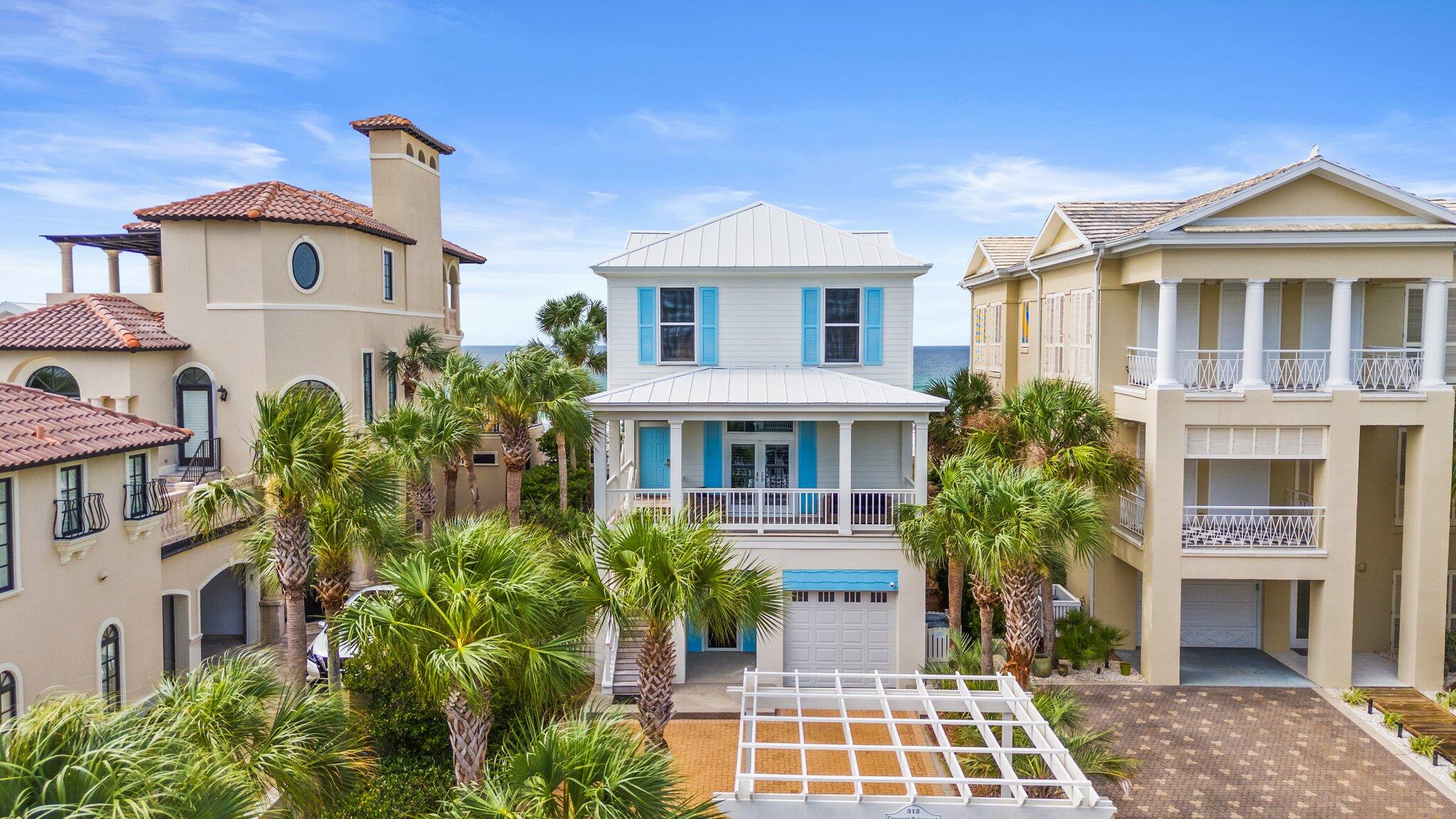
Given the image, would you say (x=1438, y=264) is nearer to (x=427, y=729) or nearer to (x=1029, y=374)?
(x=1029, y=374)

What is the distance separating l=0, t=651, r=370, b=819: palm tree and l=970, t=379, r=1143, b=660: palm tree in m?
13.3

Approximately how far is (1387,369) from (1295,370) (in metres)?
1.73

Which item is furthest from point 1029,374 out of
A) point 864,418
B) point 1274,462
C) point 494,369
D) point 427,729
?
point 427,729

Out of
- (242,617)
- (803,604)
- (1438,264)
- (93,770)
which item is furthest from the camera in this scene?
(242,617)

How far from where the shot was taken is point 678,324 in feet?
71.6

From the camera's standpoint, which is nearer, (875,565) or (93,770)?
(93,770)

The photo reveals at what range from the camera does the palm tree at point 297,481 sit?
1219 cm

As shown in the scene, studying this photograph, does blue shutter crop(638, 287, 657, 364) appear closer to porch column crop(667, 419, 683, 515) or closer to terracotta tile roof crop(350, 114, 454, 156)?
porch column crop(667, 419, 683, 515)

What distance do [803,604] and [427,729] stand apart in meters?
8.33

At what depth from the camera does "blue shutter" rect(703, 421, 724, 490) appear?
21.6m

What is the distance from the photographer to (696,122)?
4675cm

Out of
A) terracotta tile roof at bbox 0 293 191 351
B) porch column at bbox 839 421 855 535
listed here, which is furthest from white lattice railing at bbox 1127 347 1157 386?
terracotta tile roof at bbox 0 293 191 351

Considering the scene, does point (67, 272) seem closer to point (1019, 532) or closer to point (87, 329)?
point (87, 329)

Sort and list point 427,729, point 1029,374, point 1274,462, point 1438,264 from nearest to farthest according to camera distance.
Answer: point 427,729 → point 1438,264 → point 1274,462 → point 1029,374
